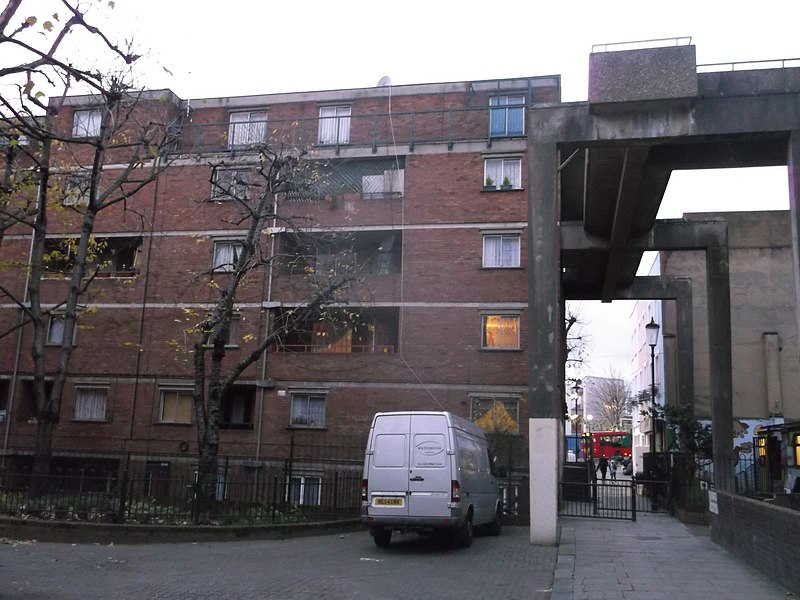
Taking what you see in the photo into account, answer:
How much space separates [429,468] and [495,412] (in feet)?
34.2

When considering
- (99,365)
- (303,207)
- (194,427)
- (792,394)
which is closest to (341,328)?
(303,207)

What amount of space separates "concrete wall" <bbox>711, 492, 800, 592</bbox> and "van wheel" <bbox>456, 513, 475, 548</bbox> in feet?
14.7

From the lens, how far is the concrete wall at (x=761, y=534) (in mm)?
8992

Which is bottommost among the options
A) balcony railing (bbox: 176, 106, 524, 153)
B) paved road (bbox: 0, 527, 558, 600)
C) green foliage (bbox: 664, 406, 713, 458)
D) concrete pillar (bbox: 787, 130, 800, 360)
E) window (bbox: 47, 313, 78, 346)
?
paved road (bbox: 0, 527, 558, 600)

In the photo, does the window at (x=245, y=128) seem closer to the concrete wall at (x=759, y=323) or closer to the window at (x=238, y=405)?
the window at (x=238, y=405)

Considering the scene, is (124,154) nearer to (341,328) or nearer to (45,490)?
(341,328)

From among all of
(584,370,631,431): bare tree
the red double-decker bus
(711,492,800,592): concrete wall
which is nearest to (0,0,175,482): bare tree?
(711,492,800,592): concrete wall

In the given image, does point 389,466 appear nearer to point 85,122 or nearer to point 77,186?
point 77,186

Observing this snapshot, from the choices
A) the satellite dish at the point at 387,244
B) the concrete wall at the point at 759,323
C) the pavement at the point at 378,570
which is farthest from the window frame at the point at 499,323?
the concrete wall at the point at 759,323

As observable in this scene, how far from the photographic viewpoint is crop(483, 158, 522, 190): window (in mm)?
24844

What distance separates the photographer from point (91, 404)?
86.3ft

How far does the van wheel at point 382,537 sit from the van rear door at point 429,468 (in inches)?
34.3

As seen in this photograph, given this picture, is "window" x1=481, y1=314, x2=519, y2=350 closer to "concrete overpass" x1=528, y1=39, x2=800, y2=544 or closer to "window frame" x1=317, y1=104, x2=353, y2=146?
"concrete overpass" x1=528, y1=39, x2=800, y2=544

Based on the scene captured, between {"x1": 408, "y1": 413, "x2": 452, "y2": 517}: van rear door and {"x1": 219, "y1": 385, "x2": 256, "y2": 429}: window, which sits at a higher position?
{"x1": 219, "y1": 385, "x2": 256, "y2": 429}: window
